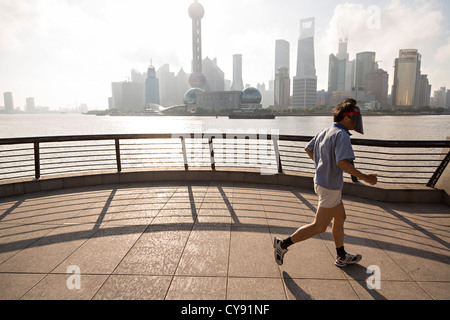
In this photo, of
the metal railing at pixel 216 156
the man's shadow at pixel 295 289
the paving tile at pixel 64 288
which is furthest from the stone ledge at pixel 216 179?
the paving tile at pixel 64 288

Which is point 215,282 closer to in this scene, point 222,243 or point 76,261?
point 222,243

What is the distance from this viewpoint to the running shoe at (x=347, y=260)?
125 inches

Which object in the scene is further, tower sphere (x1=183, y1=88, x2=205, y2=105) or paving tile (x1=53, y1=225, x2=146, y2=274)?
tower sphere (x1=183, y1=88, x2=205, y2=105)

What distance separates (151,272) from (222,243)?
3.39 ft

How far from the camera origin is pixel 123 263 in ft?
10.5

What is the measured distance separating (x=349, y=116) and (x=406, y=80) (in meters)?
239

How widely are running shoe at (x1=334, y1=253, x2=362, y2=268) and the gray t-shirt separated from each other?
857mm

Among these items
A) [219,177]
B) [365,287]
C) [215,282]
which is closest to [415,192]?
[365,287]

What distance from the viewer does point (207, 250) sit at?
11.5ft

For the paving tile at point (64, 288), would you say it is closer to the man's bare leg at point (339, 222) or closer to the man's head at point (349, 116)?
the man's bare leg at point (339, 222)

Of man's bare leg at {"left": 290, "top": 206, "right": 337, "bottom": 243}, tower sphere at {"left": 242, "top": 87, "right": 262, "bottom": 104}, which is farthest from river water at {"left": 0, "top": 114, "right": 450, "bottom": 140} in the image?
tower sphere at {"left": 242, "top": 87, "right": 262, "bottom": 104}

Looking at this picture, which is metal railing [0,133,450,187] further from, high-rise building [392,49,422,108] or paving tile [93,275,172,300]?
high-rise building [392,49,422,108]

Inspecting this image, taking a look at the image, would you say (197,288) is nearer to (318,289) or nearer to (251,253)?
(251,253)

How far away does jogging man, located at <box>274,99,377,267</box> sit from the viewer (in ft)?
8.96
